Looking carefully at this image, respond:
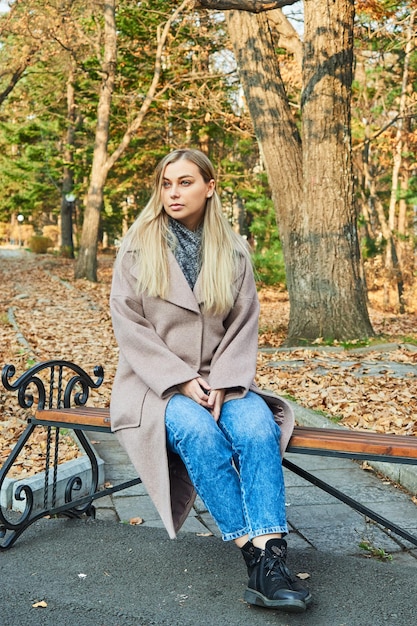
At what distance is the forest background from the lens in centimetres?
929

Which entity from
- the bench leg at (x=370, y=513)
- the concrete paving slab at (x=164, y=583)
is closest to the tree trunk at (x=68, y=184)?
the concrete paving slab at (x=164, y=583)

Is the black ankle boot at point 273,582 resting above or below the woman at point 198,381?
below

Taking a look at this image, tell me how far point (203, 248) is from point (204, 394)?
2.55 feet

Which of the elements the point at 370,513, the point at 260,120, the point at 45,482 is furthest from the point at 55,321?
the point at 370,513

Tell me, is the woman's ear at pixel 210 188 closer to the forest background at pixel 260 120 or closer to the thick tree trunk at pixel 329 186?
the forest background at pixel 260 120

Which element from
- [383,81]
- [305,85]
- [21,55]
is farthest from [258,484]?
[383,81]

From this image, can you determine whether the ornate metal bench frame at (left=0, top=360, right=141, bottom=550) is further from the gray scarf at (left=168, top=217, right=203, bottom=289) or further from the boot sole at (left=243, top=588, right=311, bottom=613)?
the boot sole at (left=243, top=588, right=311, bottom=613)

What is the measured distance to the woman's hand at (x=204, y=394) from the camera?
132 inches

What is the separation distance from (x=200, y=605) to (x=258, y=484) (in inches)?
20.7

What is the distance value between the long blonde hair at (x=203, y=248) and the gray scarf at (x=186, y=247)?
41mm

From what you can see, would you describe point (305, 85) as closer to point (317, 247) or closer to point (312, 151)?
point (312, 151)

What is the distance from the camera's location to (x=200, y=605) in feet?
10.1

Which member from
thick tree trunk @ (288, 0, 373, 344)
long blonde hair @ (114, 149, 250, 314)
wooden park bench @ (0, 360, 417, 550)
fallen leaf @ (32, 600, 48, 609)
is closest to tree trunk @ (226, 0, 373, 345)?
thick tree trunk @ (288, 0, 373, 344)

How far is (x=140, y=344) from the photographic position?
3506 millimetres
